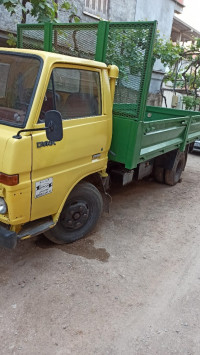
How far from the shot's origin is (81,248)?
3.47 metres

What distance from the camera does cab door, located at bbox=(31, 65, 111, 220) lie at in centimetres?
265

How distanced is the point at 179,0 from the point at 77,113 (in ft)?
43.9

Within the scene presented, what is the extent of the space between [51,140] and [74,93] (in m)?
0.82

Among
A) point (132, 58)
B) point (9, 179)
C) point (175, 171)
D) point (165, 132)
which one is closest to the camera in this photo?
point (9, 179)

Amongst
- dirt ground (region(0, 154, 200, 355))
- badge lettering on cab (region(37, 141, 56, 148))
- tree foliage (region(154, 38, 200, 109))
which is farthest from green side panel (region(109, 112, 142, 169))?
tree foliage (region(154, 38, 200, 109))

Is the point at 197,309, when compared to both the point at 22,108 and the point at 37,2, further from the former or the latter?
the point at 37,2

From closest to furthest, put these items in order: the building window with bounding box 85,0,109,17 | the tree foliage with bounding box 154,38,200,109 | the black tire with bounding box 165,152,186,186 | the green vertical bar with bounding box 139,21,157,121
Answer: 1. the green vertical bar with bounding box 139,21,157,121
2. the black tire with bounding box 165,152,186,186
3. the building window with bounding box 85,0,109,17
4. the tree foliage with bounding box 154,38,200,109

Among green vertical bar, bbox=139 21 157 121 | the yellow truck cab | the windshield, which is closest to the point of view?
the yellow truck cab

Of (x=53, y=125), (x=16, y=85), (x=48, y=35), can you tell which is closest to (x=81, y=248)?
(x=53, y=125)

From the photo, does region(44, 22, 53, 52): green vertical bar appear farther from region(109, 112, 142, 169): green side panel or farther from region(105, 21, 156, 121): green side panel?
region(109, 112, 142, 169): green side panel

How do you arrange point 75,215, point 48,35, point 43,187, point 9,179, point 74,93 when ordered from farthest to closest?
point 48,35 → point 75,215 → point 74,93 → point 43,187 → point 9,179

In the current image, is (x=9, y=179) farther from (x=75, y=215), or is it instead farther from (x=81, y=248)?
(x=81, y=248)

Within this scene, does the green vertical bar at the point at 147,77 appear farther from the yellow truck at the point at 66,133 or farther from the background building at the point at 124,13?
the background building at the point at 124,13

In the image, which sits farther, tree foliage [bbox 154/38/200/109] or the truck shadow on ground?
tree foliage [bbox 154/38/200/109]
